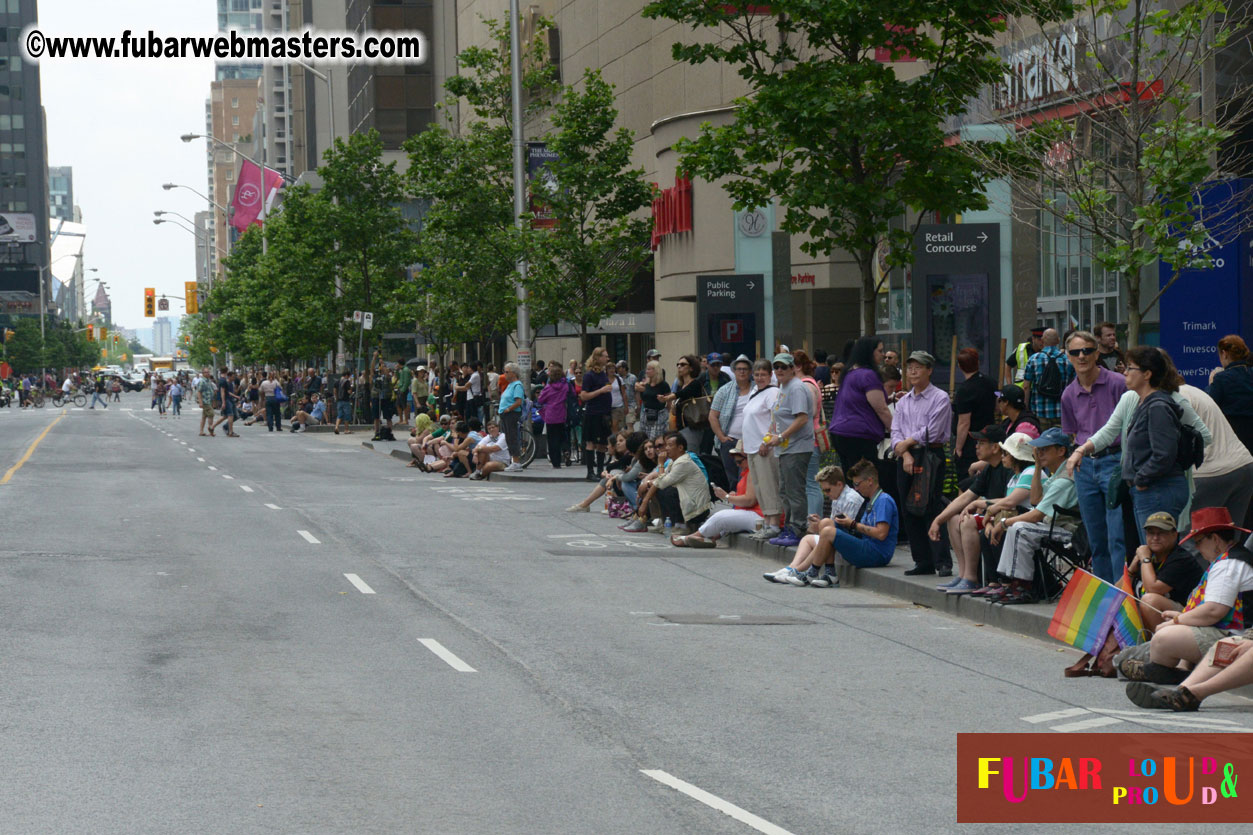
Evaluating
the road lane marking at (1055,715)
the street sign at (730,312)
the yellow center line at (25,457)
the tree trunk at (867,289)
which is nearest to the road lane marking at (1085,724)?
the road lane marking at (1055,715)

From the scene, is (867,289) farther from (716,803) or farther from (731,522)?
(716,803)

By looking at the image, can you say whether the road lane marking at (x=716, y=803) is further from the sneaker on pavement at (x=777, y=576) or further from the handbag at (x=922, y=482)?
the sneaker on pavement at (x=777, y=576)

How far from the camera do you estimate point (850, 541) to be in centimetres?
1445

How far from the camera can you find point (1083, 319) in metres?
27.1

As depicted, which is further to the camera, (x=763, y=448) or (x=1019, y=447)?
(x=763, y=448)

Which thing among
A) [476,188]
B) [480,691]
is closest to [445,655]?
[480,691]

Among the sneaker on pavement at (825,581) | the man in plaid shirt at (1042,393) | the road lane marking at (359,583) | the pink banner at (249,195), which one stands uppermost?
the pink banner at (249,195)

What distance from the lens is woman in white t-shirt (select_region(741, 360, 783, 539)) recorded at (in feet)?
55.2

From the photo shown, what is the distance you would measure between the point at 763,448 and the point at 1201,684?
8123mm

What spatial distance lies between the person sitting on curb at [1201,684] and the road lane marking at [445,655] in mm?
4076

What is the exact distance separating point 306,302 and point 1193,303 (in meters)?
40.5

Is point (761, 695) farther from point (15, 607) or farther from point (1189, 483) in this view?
point (15, 607)

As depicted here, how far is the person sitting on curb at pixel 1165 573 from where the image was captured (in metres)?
9.88

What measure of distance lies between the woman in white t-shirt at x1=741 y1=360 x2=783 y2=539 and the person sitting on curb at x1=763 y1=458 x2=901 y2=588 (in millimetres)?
2011
